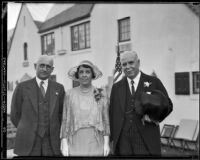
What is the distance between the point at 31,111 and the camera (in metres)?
2.34

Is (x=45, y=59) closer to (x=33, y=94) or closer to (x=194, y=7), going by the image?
(x=33, y=94)

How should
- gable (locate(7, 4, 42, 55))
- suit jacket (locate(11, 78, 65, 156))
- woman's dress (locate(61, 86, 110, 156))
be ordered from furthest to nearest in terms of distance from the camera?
gable (locate(7, 4, 42, 55))
suit jacket (locate(11, 78, 65, 156))
woman's dress (locate(61, 86, 110, 156))

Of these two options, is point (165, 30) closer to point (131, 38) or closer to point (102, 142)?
point (131, 38)

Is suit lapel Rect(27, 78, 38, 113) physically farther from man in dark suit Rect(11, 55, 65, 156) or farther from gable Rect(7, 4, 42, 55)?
gable Rect(7, 4, 42, 55)

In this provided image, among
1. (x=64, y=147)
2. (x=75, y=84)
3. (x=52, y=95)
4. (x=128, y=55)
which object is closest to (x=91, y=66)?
(x=75, y=84)

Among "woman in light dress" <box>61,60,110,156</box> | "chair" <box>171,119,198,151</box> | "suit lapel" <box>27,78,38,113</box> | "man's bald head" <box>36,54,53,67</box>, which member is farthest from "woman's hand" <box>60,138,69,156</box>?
"chair" <box>171,119,198,151</box>

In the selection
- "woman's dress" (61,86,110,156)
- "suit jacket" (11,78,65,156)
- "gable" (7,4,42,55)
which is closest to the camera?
"woman's dress" (61,86,110,156)

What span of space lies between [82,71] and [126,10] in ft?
2.77

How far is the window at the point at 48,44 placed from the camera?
2.54m

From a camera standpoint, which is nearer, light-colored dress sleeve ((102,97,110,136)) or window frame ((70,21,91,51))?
light-colored dress sleeve ((102,97,110,136))

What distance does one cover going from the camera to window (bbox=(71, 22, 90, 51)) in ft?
8.27

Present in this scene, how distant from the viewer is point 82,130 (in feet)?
7.43

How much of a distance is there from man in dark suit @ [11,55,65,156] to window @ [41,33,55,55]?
207mm

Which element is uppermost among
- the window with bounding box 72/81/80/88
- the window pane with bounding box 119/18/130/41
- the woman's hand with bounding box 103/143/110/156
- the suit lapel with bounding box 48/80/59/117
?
the window pane with bounding box 119/18/130/41
